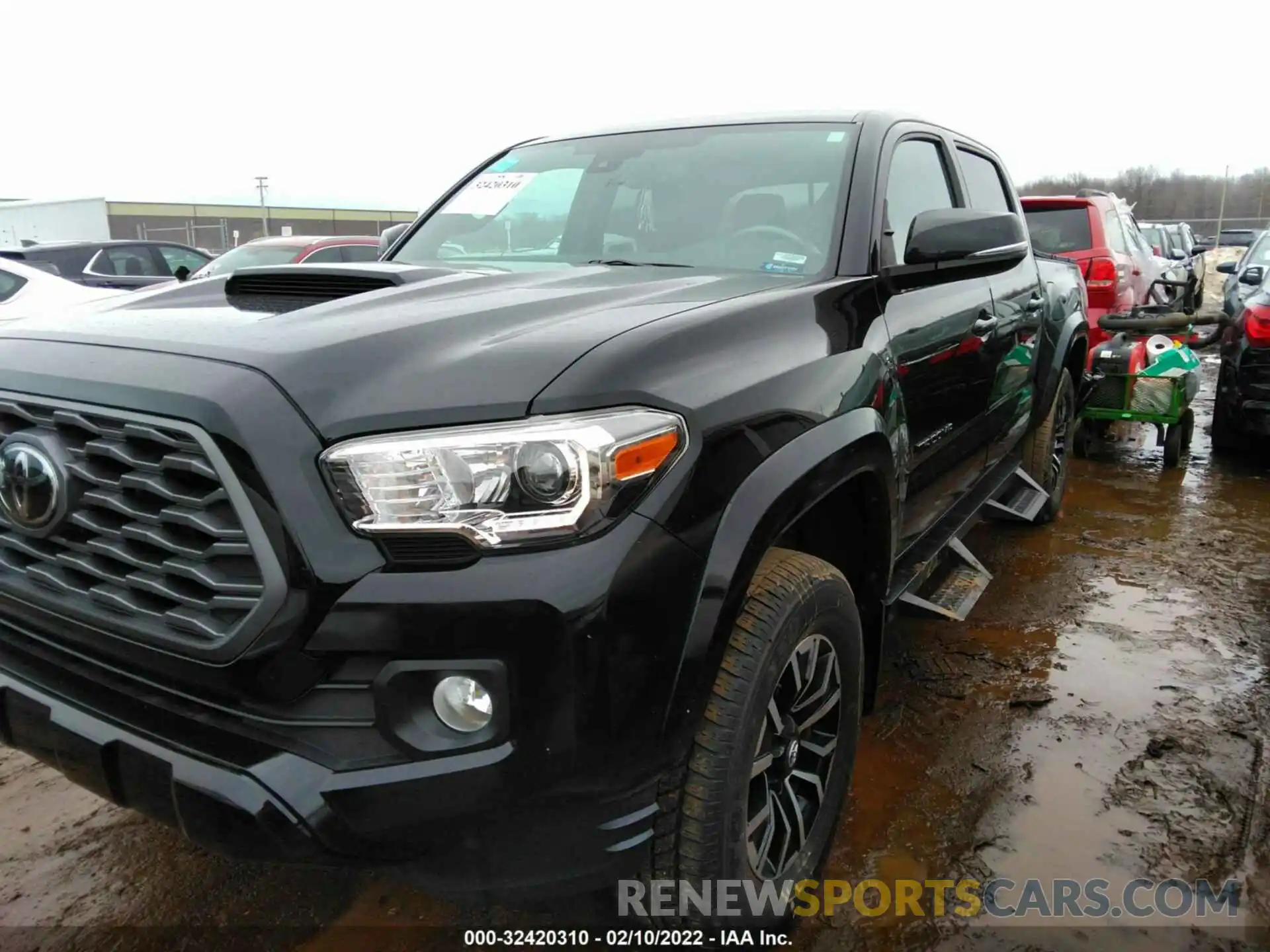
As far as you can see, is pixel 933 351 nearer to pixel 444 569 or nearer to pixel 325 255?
pixel 444 569

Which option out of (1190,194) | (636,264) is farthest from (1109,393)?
(1190,194)

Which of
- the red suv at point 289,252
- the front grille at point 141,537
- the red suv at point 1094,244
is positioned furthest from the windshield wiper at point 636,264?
the red suv at point 289,252

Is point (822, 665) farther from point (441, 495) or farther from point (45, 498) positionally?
point (45, 498)

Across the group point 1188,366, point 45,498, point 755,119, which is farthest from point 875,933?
point 1188,366

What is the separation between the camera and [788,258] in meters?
2.62

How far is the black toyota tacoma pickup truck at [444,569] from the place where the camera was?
4.94ft

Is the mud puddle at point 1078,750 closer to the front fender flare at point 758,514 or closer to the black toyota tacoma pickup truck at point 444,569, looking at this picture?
the black toyota tacoma pickup truck at point 444,569

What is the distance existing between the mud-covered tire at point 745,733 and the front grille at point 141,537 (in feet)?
2.73

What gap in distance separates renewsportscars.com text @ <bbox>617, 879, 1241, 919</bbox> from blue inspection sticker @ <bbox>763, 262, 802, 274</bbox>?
153cm

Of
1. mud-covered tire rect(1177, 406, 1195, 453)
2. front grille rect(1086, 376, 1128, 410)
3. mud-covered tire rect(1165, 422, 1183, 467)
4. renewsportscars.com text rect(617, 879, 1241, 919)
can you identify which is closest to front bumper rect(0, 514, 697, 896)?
renewsportscars.com text rect(617, 879, 1241, 919)

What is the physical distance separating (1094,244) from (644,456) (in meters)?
8.07

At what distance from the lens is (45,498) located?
174 cm

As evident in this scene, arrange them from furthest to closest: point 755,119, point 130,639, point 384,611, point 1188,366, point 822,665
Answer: point 1188,366 < point 755,119 < point 822,665 < point 130,639 < point 384,611

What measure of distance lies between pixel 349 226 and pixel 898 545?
5819cm
